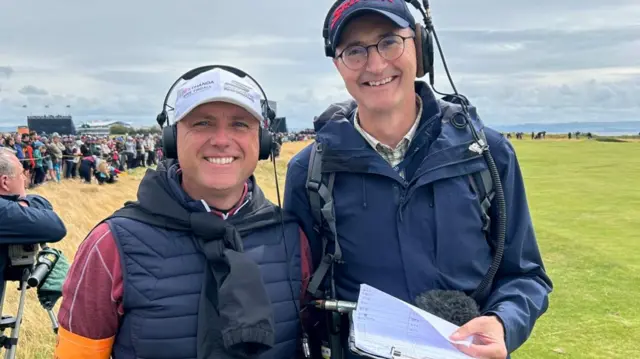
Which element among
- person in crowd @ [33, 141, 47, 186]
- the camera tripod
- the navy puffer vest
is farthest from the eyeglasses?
person in crowd @ [33, 141, 47, 186]

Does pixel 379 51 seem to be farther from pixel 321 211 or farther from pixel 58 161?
pixel 58 161

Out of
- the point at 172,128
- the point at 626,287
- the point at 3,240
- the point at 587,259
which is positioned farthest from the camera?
the point at 587,259

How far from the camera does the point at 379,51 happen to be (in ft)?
9.50

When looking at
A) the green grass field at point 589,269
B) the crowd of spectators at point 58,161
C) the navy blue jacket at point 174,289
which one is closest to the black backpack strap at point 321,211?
the navy blue jacket at point 174,289

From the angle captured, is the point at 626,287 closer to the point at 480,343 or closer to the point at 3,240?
the point at 480,343

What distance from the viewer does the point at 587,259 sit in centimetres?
1070

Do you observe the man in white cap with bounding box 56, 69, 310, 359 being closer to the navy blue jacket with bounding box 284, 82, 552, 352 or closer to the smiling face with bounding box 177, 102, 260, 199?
the smiling face with bounding box 177, 102, 260, 199

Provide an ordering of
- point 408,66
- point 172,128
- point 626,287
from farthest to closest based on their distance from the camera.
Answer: point 626,287 < point 408,66 < point 172,128

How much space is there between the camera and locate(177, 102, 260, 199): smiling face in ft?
8.65

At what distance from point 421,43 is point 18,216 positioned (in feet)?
12.1

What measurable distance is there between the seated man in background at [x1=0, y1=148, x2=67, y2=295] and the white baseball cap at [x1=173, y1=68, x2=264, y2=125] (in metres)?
2.88

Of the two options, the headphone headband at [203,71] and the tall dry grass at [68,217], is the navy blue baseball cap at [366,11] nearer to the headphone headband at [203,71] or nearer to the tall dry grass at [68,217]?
the headphone headband at [203,71]

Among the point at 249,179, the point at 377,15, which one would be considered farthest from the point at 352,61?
the point at 249,179

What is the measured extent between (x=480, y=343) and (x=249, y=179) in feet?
4.51
